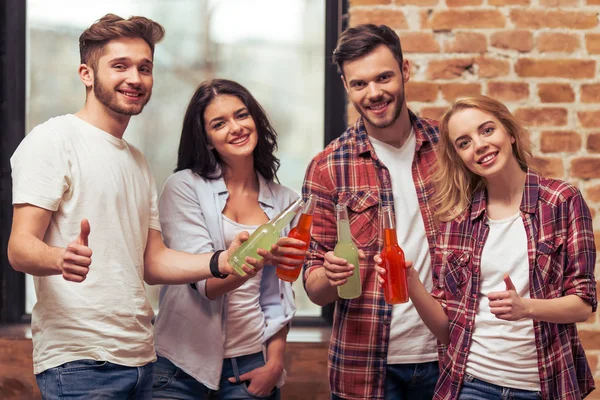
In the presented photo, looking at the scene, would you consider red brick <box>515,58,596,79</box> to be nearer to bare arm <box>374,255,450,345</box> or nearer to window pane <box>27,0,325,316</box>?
Answer: window pane <box>27,0,325,316</box>

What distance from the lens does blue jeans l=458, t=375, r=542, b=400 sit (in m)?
1.63

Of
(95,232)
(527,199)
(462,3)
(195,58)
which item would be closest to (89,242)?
(95,232)

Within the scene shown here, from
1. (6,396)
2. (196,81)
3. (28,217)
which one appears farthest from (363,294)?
(6,396)

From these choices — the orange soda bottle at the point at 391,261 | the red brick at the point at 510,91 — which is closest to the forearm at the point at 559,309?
the orange soda bottle at the point at 391,261

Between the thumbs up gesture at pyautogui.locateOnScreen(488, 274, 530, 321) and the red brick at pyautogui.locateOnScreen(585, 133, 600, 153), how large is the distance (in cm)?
103

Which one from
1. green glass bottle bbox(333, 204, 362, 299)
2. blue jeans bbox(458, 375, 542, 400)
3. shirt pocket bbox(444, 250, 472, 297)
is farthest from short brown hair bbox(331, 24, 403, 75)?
blue jeans bbox(458, 375, 542, 400)

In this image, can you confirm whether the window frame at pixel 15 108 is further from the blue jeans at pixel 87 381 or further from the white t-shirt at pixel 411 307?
the blue jeans at pixel 87 381

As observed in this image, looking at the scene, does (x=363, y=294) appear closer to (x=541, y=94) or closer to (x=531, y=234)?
(x=531, y=234)

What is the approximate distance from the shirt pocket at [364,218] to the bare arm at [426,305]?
0.20 m

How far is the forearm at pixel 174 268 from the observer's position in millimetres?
1845

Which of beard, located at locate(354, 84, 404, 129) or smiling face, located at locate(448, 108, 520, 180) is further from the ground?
beard, located at locate(354, 84, 404, 129)

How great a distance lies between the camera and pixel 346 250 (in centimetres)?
173

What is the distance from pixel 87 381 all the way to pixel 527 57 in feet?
5.78

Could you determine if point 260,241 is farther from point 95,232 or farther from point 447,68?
point 447,68
